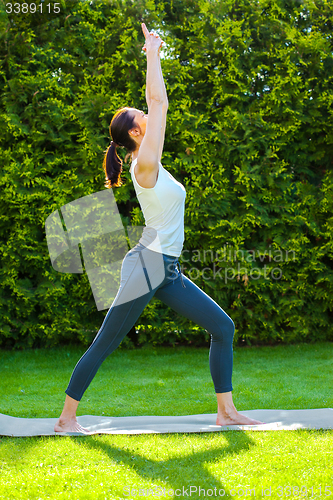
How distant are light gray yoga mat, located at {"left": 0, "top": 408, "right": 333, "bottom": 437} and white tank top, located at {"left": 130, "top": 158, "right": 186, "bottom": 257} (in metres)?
1.02

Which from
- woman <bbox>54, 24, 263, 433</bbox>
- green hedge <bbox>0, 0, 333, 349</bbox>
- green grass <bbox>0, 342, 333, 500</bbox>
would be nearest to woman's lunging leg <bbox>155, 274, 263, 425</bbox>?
woman <bbox>54, 24, 263, 433</bbox>

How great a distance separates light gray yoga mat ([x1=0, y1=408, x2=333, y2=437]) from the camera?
2.46m

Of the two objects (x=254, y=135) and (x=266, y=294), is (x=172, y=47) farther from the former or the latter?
(x=266, y=294)

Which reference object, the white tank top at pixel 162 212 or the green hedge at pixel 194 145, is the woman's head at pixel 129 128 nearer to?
the white tank top at pixel 162 212

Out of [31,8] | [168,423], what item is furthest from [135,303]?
[31,8]

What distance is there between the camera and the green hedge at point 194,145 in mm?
4629

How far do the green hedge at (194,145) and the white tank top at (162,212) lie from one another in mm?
2298

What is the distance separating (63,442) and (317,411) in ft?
5.09

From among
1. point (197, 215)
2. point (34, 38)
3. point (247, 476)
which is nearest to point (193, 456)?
point (247, 476)

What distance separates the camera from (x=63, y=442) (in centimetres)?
227

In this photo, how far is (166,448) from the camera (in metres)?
2.21

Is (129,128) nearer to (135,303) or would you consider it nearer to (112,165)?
(112,165)

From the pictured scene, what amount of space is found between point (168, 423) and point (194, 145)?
3.01 metres

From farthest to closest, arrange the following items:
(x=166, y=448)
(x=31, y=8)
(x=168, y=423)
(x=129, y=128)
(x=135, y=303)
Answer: (x=31, y=8)
(x=168, y=423)
(x=129, y=128)
(x=135, y=303)
(x=166, y=448)
